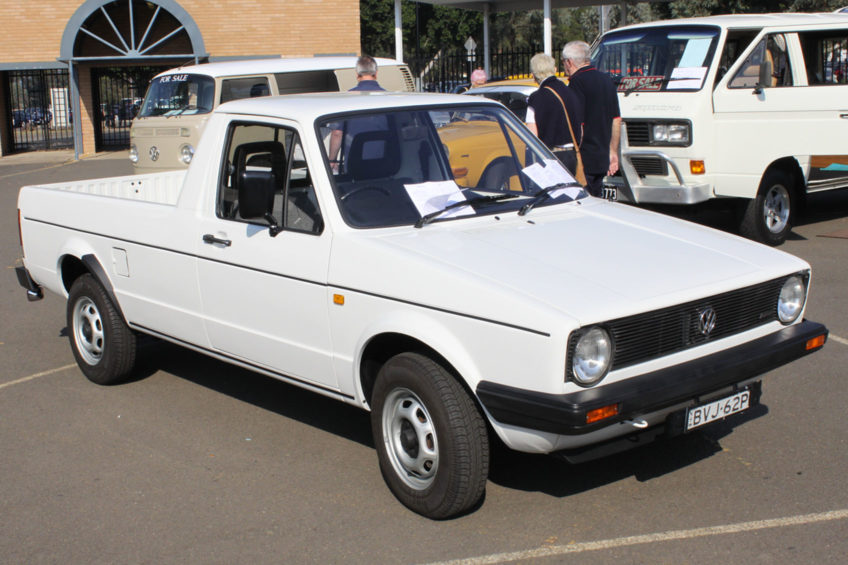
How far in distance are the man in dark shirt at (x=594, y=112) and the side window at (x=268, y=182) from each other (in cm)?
337

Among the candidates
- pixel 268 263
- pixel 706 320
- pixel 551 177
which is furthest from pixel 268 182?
pixel 706 320

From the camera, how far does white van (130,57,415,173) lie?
13523 mm

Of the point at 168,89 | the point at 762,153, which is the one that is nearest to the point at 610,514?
the point at 762,153

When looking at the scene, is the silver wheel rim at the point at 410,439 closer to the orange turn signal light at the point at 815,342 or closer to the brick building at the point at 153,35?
the orange turn signal light at the point at 815,342

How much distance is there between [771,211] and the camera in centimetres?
998

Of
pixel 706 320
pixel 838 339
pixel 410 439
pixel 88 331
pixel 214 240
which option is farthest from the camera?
pixel 838 339

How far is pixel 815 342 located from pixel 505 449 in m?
1.62

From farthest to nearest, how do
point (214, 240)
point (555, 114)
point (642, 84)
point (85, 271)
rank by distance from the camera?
point (642, 84) < point (555, 114) < point (85, 271) < point (214, 240)

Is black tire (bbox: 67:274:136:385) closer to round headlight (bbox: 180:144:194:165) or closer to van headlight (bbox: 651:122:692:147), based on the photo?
van headlight (bbox: 651:122:692:147)

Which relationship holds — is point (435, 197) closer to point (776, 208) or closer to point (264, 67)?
point (776, 208)

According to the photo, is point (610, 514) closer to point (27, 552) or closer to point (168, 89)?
point (27, 552)

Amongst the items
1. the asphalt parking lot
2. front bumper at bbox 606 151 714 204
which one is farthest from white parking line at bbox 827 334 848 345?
front bumper at bbox 606 151 714 204

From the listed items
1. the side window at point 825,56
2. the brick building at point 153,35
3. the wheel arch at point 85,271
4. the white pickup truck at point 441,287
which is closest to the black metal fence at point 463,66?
the brick building at point 153,35

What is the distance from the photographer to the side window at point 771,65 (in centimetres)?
979
